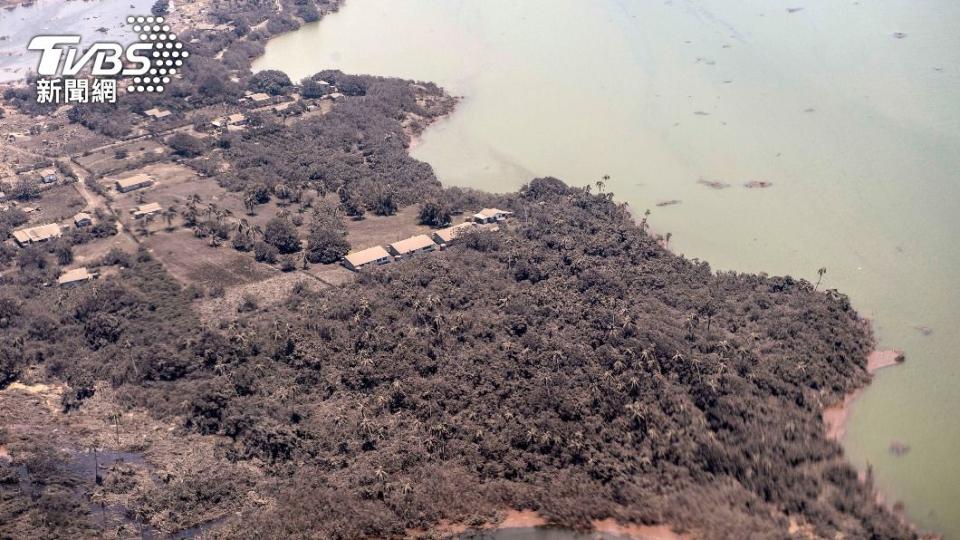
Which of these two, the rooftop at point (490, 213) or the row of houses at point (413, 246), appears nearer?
the row of houses at point (413, 246)

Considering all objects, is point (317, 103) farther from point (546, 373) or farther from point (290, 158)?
point (546, 373)

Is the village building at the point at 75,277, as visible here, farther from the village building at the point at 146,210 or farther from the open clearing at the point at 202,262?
the village building at the point at 146,210

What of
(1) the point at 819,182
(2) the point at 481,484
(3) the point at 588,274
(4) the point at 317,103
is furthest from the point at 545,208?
(4) the point at 317,103

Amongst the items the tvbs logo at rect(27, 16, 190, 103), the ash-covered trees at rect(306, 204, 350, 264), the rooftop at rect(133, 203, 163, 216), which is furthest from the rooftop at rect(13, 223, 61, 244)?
the tvbs logo at rect(27, 16, 190, 103)

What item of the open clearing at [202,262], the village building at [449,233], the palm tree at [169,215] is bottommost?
the village building at [449,233]

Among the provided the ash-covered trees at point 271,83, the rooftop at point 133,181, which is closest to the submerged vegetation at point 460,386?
the rooftop at point 133,181
